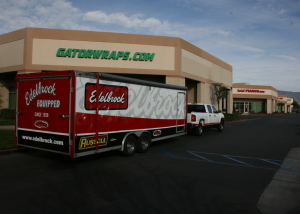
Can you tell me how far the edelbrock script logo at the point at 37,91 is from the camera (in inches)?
315

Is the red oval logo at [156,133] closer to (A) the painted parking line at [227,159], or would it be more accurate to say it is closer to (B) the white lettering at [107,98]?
(A) the painted parking line at [227,159]

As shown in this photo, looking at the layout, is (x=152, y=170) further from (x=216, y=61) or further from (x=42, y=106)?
(x=216, y=61)

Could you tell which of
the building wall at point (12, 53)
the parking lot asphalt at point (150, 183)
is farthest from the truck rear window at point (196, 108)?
the building wall at point (12, 53)

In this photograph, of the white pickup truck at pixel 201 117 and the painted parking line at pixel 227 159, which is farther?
the white pickup truck at pixel 201 117

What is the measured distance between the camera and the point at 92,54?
83.4 ft

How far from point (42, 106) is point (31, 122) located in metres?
0.76

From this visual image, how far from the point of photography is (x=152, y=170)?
25.5 feet

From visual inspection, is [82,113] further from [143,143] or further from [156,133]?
[156,133]

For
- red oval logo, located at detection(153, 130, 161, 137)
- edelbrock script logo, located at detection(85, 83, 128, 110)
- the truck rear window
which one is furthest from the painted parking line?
the truck rear window

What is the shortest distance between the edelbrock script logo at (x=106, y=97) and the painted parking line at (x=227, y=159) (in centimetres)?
266

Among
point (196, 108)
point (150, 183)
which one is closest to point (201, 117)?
point (196, 108)

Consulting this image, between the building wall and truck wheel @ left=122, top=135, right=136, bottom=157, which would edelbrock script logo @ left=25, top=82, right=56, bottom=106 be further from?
the building wall

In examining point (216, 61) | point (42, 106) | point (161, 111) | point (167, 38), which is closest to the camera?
point (42, 106)

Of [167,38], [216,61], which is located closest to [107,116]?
[167,38]
